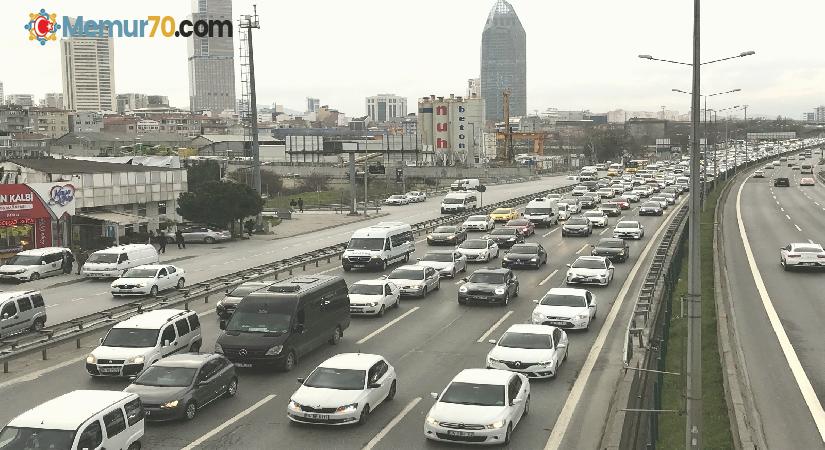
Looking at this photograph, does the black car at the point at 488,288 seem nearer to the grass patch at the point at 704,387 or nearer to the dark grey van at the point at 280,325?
the grass patch at the point at 704,387

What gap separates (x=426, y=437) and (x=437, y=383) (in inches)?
172

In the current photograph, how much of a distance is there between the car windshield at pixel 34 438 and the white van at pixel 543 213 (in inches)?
1830

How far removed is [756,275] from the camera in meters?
35.1

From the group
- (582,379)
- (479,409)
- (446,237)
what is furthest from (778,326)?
(446,237)

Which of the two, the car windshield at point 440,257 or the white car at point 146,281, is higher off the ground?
the car windshield at point 440,257

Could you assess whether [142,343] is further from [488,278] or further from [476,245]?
[476,245]

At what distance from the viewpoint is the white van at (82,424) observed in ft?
44.3

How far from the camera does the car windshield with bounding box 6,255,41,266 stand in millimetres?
40219

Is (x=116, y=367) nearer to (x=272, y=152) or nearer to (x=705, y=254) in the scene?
(x=705, y=254)

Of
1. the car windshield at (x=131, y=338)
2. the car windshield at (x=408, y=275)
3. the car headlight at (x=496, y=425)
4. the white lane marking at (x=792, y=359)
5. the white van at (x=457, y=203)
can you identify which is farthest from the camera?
the white van at (x=457, y=203)

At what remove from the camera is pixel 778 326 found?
82.3ft

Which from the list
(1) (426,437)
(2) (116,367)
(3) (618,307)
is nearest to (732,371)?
(1) (426,437)

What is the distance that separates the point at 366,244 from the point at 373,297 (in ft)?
36.6

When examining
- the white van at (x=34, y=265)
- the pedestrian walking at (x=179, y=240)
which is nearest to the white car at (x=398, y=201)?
the pedestrian walking at (x=179, y=240)
